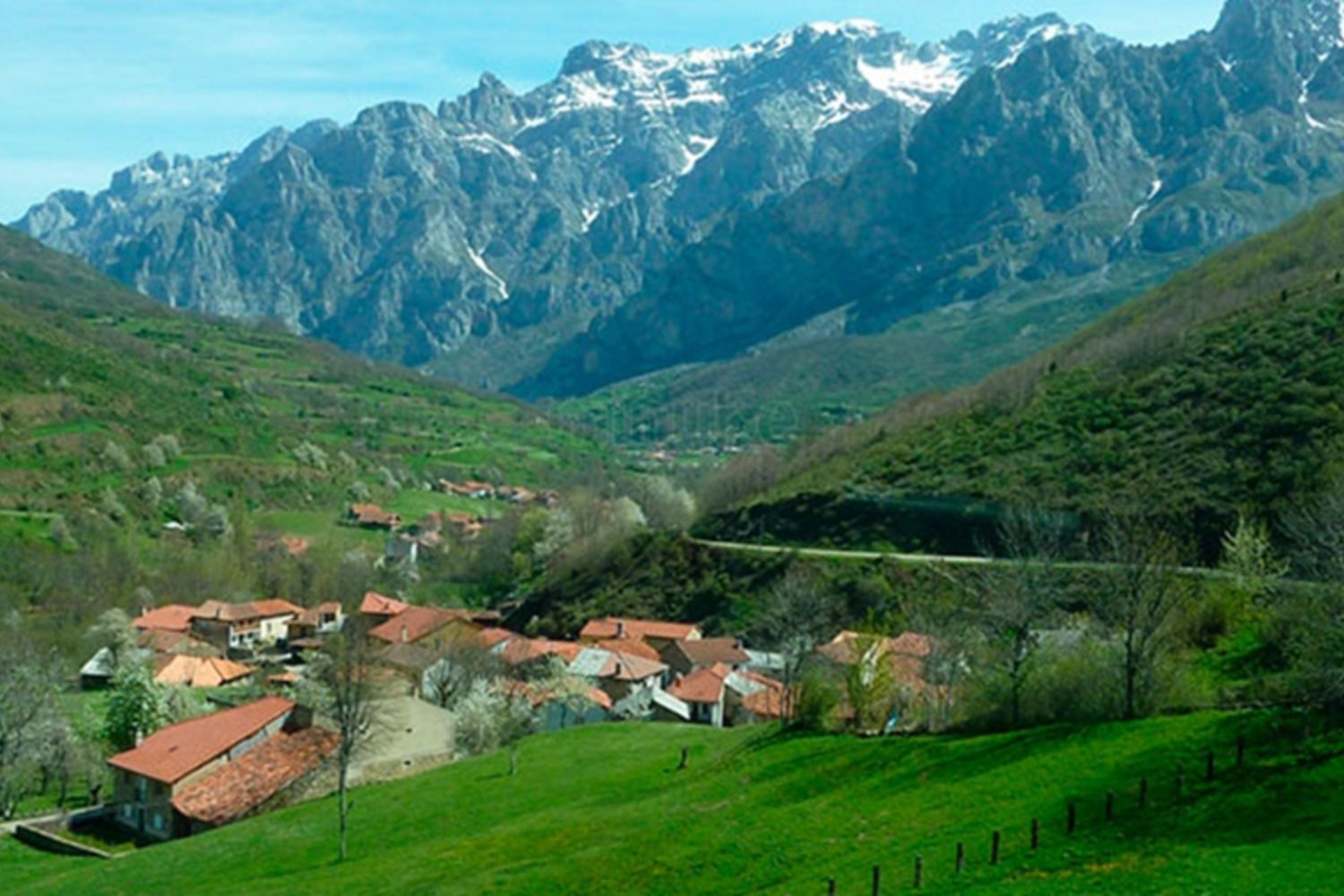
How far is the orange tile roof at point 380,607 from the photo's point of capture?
114m

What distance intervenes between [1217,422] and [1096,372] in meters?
28.1

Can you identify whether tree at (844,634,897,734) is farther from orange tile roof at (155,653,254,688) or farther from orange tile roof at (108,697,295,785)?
orange tile roof at (155,653,254,688)

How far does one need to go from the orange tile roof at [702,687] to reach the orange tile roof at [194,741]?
80.8 feet

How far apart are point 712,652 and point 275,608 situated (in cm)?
5623

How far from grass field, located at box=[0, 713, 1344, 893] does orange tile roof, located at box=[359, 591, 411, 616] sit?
65.7 metres

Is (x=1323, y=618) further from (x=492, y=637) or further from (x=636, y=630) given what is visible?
(x=492, y=637)

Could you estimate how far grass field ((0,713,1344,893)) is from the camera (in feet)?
77.5

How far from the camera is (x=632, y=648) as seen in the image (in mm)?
90500

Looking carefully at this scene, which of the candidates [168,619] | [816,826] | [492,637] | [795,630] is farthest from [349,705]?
[168,619]

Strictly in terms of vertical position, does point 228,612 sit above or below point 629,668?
below

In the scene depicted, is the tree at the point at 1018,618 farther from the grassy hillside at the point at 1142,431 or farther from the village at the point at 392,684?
the grassy hillside at the point at 1142,431

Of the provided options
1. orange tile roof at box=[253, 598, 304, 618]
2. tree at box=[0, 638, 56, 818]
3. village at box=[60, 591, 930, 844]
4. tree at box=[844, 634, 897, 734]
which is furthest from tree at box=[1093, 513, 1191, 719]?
orange tile roof at box=[253, 598, 304, 618]

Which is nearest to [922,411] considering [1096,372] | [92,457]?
[1096,372]

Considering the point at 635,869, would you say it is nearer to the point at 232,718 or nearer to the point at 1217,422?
the point at 232,718
